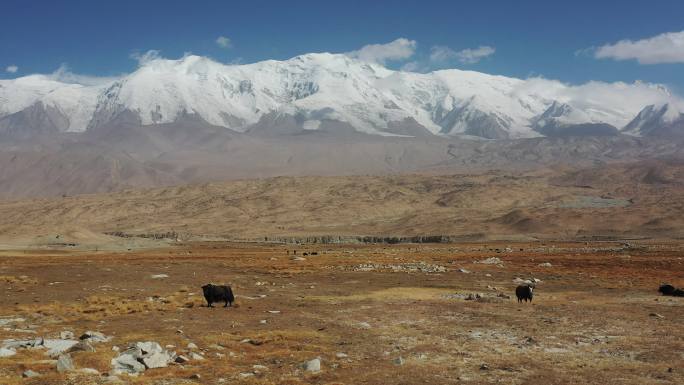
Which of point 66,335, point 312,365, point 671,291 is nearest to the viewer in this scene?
point 312,365

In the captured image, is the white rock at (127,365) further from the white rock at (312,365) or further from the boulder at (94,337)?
the white rock at (312,365)

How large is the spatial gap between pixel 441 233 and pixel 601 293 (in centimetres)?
13147

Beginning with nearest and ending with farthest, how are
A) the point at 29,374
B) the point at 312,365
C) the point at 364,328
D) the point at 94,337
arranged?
the point at 29,374, the point at 312,365, the point at 94,337, the point at 364,328

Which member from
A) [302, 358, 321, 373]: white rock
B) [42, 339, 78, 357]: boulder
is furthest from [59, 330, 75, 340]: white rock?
[302, 358, 321, 373]: white rock

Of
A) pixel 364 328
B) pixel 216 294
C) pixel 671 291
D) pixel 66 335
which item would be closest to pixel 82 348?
pixel 66 335

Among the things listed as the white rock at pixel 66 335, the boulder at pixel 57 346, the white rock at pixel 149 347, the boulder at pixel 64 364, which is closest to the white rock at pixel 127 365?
the white rock at pixel 149 347

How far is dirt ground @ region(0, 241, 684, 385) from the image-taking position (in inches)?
680

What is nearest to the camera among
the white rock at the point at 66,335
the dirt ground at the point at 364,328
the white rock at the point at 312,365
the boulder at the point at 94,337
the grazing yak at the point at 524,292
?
the dirt ground at the point at 364,328

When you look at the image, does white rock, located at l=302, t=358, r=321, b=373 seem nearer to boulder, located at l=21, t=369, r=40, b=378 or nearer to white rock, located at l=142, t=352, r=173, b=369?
white rock, located at l=142, t=352, r=173, b=369

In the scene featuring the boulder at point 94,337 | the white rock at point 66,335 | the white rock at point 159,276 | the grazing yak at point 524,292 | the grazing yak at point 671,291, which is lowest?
the white rock at point 159,276

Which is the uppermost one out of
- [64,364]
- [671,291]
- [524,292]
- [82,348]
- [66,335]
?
[64,364]

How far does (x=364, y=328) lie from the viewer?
2461cm

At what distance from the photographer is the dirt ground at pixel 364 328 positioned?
56.6ft

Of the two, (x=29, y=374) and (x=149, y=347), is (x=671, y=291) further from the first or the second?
(x=29, y=374)
